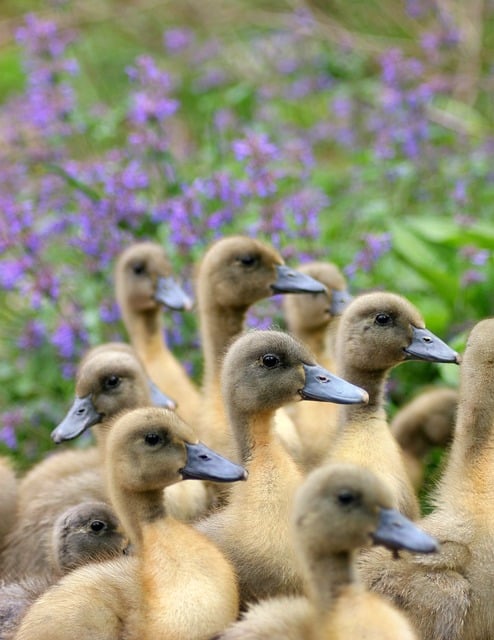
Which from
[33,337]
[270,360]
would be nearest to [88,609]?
[270,360]

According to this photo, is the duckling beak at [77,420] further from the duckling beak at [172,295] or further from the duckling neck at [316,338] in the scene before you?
the duckling neck at [316,338]

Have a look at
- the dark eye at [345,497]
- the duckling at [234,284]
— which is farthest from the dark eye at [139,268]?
the dark eye at [345,497]

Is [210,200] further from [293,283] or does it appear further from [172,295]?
[293,283]

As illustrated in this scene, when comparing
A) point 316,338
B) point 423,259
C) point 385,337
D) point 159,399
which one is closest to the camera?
point 385,337

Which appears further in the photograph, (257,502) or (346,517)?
(257,502)

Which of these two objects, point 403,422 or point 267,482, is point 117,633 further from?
point 403,422

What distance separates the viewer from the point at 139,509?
3.78 meters

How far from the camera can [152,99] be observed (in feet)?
20.2

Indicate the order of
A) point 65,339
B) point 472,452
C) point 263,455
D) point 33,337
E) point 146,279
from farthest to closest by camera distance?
point 33,337 → point 65,339 → point 146,279 → point 263,455 → point 472,452

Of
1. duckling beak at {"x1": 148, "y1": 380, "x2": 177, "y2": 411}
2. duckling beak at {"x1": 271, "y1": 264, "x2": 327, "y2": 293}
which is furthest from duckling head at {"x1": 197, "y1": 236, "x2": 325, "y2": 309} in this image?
duckling beak at {"x1": 148, "y1": 380, "x2": 177, "y2": 411}

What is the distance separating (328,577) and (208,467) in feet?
2.15

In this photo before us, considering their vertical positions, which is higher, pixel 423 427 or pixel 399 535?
pixel 399 535

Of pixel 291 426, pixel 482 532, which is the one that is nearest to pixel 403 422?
pixel 291 426

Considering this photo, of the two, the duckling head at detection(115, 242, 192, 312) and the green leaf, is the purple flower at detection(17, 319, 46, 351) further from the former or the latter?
the green leaf
